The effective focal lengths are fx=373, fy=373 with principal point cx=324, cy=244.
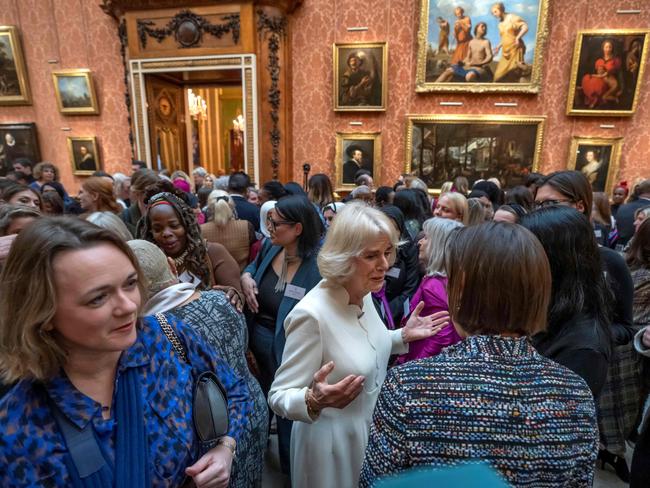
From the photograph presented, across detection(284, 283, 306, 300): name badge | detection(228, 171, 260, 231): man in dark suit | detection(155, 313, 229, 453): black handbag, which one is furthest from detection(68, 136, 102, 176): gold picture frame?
detection(155, 313, 229, 453): black handbag

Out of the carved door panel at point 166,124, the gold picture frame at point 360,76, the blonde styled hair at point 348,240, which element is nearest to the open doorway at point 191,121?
the carved door panel at point 166,124

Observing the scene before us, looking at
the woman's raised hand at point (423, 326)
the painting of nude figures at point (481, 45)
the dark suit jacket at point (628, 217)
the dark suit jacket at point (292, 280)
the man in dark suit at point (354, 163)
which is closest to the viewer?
the woman's raised hand at point (423, 326)

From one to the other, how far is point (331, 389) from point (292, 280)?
121cm

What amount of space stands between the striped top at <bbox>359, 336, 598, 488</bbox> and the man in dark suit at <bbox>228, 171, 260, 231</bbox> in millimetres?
3904

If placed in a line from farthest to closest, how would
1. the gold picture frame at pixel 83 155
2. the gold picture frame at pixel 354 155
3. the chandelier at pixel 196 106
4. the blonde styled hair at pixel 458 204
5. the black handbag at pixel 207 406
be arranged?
1. the chandelier at pixel 196 106
2. the gold picture frame at pixel 83 155
3. the gold picture frame at pixel 354 155
4. the blonde styled hair at pixel 458 204
5. the black handbag at pixel 207 406

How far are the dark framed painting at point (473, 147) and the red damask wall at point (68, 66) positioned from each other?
7.99 meters

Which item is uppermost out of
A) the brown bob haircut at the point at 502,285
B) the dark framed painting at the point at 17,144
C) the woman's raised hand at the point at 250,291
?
the dark framed painting at the point at 17,144

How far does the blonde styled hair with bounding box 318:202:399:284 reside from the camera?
1.80 m

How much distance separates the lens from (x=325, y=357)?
68.6 inches

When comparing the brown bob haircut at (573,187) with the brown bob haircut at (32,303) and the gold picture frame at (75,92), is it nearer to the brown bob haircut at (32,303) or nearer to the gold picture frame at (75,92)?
the brown bob haircut at (32,303)

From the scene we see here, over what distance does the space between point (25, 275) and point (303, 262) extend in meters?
1.78

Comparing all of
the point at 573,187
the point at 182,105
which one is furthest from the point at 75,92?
the point at 573,187

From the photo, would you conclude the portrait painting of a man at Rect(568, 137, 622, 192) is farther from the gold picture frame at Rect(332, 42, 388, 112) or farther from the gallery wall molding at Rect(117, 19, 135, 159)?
the gallery wall molding at Rect(117, 19, 135, 159)

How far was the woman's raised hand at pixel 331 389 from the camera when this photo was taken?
58.5 inches
